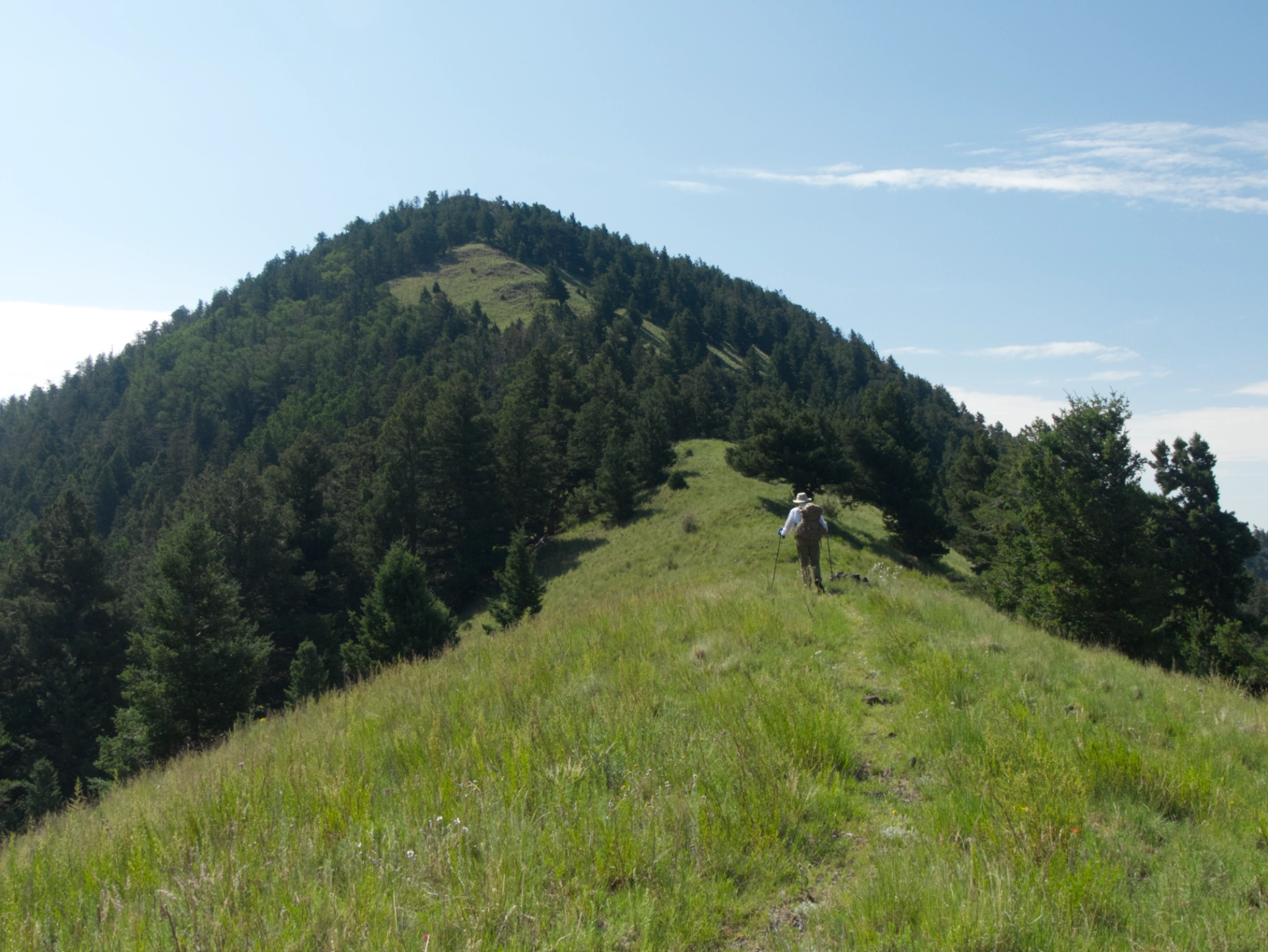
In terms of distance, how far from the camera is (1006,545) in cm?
3300

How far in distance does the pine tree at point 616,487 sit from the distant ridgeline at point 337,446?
189 millimetres

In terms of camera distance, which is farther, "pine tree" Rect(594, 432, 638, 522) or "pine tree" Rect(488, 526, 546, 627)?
"pine tree" Rect(594, 432, 638, 522)

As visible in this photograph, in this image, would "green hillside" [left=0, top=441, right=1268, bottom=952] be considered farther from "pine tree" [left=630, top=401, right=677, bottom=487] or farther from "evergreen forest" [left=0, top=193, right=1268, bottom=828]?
"pine tree" [left=630, top=401, right=677, bottom=487]

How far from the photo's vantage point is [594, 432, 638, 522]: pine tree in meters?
52.4

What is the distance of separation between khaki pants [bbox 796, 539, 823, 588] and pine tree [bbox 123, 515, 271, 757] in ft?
59.4

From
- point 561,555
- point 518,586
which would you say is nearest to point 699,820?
point 518,586

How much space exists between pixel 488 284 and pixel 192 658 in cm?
13494

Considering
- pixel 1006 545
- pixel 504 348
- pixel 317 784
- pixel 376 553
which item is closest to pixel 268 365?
pixel 504 348

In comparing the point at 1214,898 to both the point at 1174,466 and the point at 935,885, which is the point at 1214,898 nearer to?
the point at 935,885

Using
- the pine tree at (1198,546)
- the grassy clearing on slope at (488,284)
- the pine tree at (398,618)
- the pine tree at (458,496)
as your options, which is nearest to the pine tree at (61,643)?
the pine tree at (398,618)

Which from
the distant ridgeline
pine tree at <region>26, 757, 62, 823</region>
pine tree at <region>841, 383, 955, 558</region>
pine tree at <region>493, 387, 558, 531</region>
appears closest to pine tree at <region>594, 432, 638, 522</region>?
the distant ridgeline

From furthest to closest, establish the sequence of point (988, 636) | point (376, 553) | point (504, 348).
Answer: point (504, 348), point (376, 553), point (988, 636)

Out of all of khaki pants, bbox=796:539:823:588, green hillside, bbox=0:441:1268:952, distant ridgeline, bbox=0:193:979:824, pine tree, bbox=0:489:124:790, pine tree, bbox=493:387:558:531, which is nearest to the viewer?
green hillside, bbox=0:441:1268:952

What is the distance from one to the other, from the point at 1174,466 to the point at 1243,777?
3516cm
